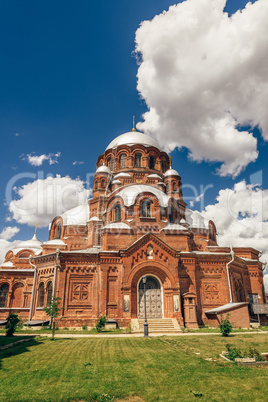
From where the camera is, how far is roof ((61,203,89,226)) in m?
32.9

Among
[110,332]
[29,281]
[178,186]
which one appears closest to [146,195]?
[178,186]

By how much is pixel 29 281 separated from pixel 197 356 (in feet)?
79.6

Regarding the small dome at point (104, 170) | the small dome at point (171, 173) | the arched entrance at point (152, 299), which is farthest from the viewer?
the small dome at point (171, 173)

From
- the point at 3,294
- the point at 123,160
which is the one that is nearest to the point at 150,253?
the point at 123,160

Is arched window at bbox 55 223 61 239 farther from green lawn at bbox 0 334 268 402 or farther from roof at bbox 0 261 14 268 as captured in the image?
green lawn at bbox 0 334 268 402

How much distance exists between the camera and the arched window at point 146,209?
27172 mm

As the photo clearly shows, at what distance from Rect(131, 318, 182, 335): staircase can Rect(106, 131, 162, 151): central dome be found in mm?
22537

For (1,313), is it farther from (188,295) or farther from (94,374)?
(94,374)

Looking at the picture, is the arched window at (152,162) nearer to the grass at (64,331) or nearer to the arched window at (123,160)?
the arched window at (123,160)

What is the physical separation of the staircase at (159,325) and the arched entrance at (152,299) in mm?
965

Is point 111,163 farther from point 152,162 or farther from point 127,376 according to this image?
point 127,376

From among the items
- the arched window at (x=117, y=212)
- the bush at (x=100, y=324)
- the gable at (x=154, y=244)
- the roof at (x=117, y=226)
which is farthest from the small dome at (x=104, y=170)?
the bush at (x=100, y=324)

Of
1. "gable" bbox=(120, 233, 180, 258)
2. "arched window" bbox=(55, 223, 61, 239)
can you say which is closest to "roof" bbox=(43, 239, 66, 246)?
"arched window" bbox=(55, 223, 61, 239)

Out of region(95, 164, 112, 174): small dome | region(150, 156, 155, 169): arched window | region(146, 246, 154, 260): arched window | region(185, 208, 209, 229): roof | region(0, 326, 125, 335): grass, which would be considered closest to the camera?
region(0, 326, 125, 335): grass
